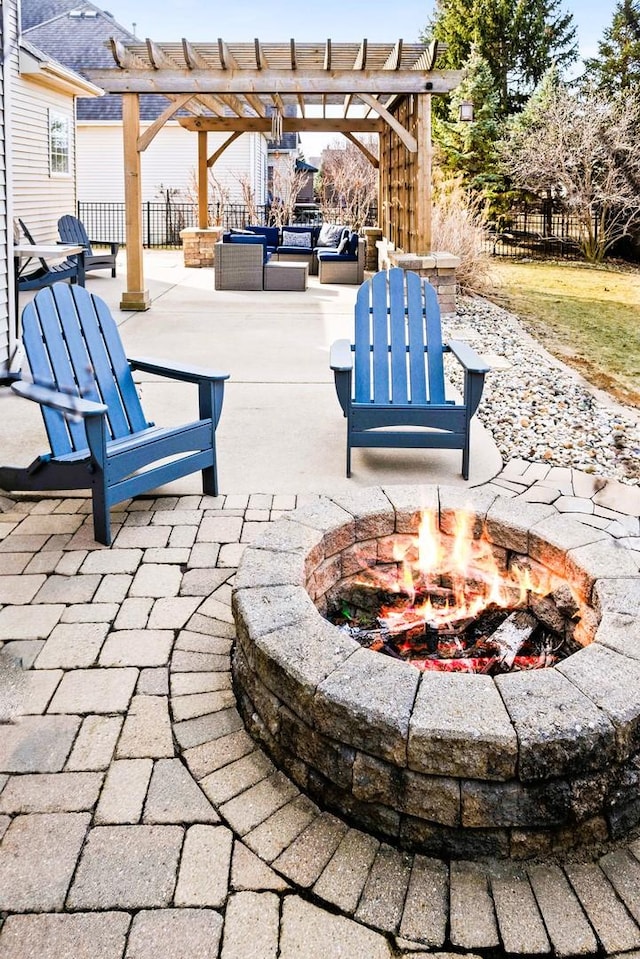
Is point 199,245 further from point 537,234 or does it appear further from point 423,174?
point 537,234

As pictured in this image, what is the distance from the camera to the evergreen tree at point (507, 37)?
73.5 ft

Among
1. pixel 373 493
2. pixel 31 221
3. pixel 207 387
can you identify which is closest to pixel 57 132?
pixel 31 221

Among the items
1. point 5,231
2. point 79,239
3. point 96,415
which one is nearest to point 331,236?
point 79,239

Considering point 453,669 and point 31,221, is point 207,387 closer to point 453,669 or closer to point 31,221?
point 453,669

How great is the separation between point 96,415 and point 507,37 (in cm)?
2391

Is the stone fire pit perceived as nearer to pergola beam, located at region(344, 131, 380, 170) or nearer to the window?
pergola beam, located at region(344, 131, 380, 170)

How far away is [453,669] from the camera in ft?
7.20

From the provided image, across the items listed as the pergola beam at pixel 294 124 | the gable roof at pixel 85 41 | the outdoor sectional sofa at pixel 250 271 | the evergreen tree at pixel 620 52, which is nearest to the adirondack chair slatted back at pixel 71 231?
the outdoor sectional sofa at pixel 250 271

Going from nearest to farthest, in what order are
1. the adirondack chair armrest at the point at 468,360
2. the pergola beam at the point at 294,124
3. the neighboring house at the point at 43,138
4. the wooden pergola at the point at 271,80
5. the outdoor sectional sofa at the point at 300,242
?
1. the adirondack chair armrest at the point at 468,360
2. the wooden pergola at the point at 271,80
3. the neighboring house at the point at 43,138
4. the pergola beam at the point at 294,124
5. the outdoor sectional sofa at the point at 300,242

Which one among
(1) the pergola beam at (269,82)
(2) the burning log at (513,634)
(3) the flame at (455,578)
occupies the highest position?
(1) the pergola beam at (269,82)

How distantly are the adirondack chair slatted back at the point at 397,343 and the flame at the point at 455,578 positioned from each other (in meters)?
1.77

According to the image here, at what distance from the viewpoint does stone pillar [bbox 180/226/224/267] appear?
14.5 m

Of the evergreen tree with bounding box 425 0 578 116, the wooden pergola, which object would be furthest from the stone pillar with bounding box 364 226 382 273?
the evergreen tree with bounding box 425 0 578 116

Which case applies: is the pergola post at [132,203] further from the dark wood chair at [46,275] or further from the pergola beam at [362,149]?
the pergola beam at [362,149]
